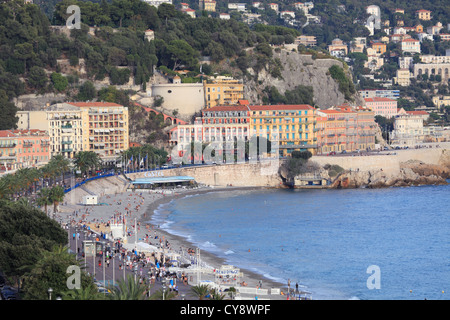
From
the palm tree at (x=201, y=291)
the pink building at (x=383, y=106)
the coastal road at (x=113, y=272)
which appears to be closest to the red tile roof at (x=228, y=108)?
the pink building at (x=383, y=106)

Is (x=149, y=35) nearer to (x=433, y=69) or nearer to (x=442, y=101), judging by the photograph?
(x=442, y=101)

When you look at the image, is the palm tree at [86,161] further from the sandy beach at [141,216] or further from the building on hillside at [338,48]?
the building on hillside at [338,48]

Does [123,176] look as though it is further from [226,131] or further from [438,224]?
[438,224]

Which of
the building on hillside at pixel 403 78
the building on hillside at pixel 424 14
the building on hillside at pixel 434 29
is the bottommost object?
the building on hillside at pixel 403 78

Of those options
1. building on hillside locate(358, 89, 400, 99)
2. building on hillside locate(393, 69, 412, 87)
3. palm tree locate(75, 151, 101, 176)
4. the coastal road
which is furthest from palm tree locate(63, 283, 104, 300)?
building on hillside locate(393, 69, 412, 87)

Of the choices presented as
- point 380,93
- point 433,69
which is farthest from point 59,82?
point 433,69

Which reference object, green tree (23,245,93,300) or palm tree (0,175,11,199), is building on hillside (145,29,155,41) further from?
green tree (23,245,93,300)
